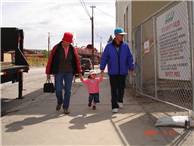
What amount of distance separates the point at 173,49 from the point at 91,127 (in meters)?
2.15

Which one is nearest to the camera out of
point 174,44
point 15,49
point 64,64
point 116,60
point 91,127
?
point 91,127

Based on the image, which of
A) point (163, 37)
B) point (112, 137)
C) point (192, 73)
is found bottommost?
point (112, 137)

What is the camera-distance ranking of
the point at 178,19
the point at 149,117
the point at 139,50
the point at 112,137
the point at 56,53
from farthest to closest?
the point at 139,50, the point at 56,53, the point at 149,117, the point at 178,19, the point at 112,137

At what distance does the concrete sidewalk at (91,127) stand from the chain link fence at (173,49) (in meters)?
0.50

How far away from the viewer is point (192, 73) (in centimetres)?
753

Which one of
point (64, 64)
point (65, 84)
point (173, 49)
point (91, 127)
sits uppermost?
point (173, 49)

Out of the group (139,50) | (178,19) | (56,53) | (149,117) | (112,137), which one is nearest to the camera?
(112,137)

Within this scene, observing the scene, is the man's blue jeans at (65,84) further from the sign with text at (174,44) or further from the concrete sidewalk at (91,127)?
the sign with text at (174,44)

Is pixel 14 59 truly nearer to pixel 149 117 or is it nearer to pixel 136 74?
pixel 136 74

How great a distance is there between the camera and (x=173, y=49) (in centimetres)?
862

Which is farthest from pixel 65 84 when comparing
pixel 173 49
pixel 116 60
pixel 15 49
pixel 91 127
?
pixel 15 49

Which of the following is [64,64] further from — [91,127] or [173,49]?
[173,49]

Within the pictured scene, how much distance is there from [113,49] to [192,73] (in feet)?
9.52

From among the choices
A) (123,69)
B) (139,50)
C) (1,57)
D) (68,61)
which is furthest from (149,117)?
(1,57)
